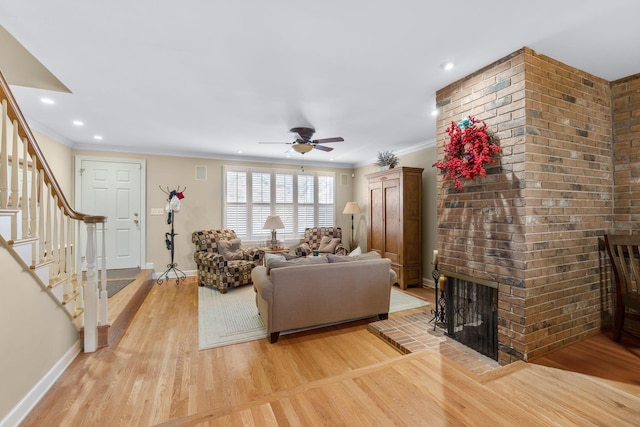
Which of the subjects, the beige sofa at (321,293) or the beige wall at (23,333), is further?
the beige sofa at (321,293)

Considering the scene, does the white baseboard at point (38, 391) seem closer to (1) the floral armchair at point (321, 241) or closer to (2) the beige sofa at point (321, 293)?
(2) the beige sofa at point (321, 293)

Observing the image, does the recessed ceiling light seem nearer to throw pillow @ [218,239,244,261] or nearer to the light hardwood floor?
the light hardwood floor

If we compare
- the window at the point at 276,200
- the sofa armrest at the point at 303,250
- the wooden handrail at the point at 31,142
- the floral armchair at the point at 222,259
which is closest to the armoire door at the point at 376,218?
the sofa armrest at the point at 303,250

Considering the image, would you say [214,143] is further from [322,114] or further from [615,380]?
[615,380]

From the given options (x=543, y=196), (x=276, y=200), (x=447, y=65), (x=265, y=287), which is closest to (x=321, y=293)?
(x=265, y=287)

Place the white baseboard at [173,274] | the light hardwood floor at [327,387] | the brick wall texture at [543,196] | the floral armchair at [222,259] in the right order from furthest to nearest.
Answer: the white baseboard at [173,274] → the floral armchair at [222,259] → the brick wall texture at [543,196] → the light hardwood floor at [327,387]

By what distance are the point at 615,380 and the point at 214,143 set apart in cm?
560

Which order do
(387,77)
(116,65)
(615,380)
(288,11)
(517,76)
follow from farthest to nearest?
(387,77) < (116,65) < (517,76) < (615,380) < (288,11)

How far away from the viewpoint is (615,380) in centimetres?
201

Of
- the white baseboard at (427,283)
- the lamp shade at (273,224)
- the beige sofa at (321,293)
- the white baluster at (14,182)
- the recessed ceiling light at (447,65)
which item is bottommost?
the white baseboard at (427,283)

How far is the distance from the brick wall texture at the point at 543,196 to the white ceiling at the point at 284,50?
0.24 meters

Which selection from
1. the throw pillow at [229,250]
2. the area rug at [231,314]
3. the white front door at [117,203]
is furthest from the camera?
the throw pillow at [229,250]

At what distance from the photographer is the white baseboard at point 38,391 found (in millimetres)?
1743

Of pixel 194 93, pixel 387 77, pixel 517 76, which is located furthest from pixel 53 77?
pixel 517 76
